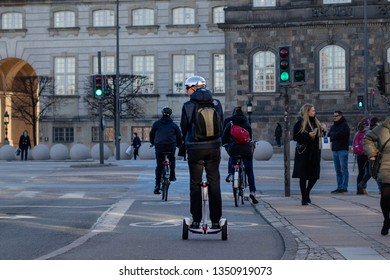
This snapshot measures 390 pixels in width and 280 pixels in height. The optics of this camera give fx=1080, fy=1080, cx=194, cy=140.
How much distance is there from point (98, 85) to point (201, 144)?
1076 inches

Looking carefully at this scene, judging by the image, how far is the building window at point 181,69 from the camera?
71.2m

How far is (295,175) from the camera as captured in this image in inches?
755

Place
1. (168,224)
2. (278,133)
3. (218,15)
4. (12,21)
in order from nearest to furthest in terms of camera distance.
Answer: (168,224) → (278,133) → (218,15) → (12,21)

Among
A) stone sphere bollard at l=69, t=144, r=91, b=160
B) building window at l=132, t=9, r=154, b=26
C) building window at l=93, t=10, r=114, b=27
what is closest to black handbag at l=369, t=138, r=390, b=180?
stone sphere bollard at l=69, t=144, r=91, b=160

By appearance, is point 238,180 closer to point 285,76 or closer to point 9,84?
point 285,76

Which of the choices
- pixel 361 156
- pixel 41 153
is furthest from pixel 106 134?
pixel 361 156

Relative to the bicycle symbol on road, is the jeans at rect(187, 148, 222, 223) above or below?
above

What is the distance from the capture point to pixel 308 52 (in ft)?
195

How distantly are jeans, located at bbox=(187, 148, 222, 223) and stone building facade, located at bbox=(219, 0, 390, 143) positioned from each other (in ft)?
151

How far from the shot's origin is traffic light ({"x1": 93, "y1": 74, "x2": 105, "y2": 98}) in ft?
130

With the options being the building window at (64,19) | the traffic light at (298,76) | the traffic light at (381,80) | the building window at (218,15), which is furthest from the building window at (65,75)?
the traffic light at (298,76)

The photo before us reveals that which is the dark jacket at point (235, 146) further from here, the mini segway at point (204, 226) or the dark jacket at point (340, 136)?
the mini segway at point (204, 226)

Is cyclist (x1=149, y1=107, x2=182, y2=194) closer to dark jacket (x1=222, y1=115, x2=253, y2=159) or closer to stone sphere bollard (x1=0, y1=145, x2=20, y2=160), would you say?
dark jacket (x1=222, y1=115, x2=253, y2=159)

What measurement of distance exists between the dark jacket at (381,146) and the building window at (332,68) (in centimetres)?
4628
